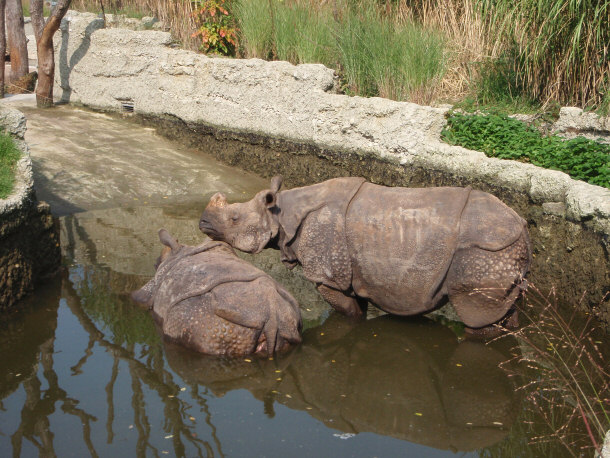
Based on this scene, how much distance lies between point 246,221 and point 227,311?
1.24m

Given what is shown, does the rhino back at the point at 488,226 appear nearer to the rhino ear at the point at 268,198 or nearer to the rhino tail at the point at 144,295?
the rhino ear at the point at 268,198

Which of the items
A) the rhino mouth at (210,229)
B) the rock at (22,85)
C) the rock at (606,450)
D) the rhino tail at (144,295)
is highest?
the rock at (22,85)

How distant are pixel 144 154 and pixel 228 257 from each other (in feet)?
20.5

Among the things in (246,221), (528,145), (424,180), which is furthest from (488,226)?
(424,180)

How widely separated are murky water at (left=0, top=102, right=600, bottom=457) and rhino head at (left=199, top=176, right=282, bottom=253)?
95 centimetres

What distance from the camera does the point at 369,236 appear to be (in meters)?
6.43

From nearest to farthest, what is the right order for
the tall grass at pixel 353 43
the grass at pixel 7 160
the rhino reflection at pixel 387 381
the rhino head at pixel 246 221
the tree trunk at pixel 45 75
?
the rhino reflection at pixel 387 381 → the rhino head at pixel 246 221 → the grass at pixel 7 160 → the tall grass at pixel 353 43 → the tree trunk at pixel 45 75

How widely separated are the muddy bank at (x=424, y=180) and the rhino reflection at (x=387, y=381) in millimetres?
1124

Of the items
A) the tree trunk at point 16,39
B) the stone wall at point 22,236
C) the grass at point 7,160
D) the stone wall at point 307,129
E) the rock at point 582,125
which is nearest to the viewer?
the stone wall at point 22,236

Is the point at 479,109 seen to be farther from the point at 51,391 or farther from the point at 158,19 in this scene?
the point at 158,19

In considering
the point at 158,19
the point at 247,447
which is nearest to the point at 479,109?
the point at 247,447

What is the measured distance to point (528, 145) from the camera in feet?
28.7

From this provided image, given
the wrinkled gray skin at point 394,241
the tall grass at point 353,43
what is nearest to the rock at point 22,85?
the tall grass at point 353,43

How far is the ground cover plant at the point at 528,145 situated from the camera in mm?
7887
